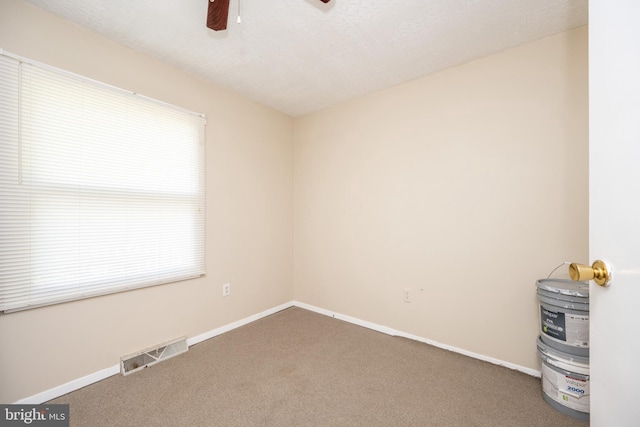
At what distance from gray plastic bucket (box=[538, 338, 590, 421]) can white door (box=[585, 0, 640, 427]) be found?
45.6 inches

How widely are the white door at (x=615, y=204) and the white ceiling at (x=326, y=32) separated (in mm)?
1291

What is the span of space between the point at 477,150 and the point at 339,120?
1.48 metres

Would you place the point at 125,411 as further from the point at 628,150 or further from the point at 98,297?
the point at 628,150

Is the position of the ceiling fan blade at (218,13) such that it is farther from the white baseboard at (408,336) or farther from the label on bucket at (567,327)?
the white baseboard at (408,336)

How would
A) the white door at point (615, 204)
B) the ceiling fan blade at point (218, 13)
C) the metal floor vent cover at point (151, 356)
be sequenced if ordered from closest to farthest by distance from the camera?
the white door at point (615, 204) → the ceiling fan blade at point (218, 13) → the metal floor vent cover at point (151, 356)

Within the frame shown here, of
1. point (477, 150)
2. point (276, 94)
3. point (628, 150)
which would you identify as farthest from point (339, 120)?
point (628, 150)

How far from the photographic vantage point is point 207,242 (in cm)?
252

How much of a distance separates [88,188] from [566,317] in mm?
3173

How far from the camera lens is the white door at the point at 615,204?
0.54m

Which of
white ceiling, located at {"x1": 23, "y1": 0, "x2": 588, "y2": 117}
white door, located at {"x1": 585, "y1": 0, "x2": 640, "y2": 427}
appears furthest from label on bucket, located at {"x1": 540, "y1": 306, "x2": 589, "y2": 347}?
white ceiling, located at {"x1": 23, "y1": 0, "x2": 588, "y2": 117}

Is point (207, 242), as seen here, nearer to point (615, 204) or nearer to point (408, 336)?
point (408, 336)

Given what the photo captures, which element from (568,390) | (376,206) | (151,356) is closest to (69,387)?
(151,356)

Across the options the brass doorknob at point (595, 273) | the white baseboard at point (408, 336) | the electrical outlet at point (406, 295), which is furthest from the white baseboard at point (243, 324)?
the brass doorknob at point (595, 273)

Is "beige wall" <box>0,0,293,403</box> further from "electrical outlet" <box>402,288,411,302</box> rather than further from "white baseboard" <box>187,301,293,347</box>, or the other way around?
"electrical outlet" <box>402,288,411,302</box>
